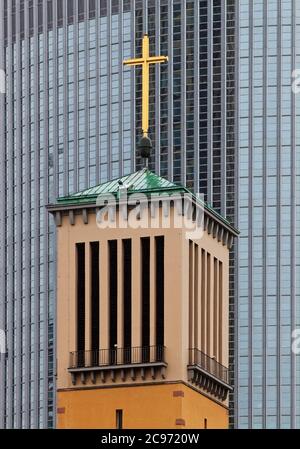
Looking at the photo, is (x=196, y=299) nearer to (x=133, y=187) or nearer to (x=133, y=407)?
(x=133, y=187)

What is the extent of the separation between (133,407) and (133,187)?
11.6 metres

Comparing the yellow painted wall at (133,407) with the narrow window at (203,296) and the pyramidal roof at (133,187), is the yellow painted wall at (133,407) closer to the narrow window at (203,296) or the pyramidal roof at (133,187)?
the narrow window at (203,296)

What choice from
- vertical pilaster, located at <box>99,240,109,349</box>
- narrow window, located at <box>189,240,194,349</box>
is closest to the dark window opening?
vertical pilaster, located at <box>99,240,109,349</box>

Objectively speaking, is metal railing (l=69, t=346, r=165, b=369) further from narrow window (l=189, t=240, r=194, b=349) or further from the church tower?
narrow window (l=189, t=240, r=194, b=349)

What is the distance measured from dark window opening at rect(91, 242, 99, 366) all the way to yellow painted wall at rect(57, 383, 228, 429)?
75.4 inches

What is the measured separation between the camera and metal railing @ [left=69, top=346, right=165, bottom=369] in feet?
358

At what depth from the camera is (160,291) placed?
110 metres

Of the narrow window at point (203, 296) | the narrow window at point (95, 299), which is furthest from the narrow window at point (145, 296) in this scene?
the narrow window at point (203, 296)

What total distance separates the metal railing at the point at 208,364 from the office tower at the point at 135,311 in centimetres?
8

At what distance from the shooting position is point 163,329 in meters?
110

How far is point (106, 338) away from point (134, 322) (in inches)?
68.1

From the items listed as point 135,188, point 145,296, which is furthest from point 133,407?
point 135,188
